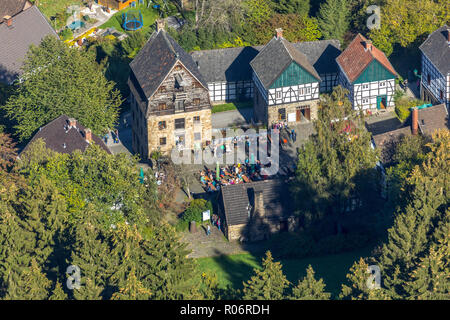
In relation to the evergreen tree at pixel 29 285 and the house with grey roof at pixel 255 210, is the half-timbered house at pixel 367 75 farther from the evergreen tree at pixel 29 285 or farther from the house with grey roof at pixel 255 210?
the evergreen tree at pixel 29 285

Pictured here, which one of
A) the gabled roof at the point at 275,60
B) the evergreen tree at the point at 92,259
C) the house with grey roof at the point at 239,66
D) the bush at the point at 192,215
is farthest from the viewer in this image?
the house with grey roof at the point at 239,66

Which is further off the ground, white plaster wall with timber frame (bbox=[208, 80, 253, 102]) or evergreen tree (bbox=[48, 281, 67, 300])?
white plaster wall with timber frame (bbox=[208, 80, 253, 102])

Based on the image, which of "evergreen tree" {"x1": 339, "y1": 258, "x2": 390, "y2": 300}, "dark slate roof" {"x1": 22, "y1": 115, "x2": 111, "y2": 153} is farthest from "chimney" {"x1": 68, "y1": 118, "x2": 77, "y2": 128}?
"evergreen tree" {"x1": 339, "y1": 258, "x2": 390, "y2": 300}

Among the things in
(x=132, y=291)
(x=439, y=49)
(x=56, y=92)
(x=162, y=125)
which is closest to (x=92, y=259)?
(x=132, y=291)

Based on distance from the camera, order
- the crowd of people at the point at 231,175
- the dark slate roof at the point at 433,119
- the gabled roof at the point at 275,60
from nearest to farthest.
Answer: the crowd of people at the point at 231,175
the dark slate roof at the point at 433,119
the gabled roof at the point at 275,60

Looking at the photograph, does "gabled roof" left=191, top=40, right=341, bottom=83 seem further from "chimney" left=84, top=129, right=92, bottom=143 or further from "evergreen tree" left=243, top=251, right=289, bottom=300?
"evergreen tree" left=243, top=251, right=289, bottom=300

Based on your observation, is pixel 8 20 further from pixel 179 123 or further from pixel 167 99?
pixel 179 123

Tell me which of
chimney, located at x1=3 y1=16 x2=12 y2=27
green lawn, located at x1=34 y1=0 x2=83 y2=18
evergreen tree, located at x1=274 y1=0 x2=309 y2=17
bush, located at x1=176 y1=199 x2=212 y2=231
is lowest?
bush, located at x1=176 y1=199 x2=212 y2=231

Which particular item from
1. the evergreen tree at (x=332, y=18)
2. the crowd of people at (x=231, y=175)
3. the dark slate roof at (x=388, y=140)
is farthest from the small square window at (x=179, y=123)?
the evergreen tree at (x=332, y=18)
